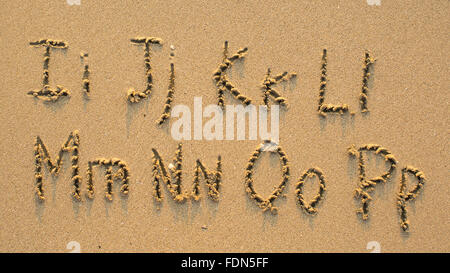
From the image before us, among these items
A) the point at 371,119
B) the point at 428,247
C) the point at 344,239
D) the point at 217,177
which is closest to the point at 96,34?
the point at 217,177

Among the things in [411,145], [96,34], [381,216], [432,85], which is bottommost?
[381,216]

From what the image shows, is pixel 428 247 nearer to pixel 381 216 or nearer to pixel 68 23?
pixel 381 216

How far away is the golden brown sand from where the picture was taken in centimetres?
109

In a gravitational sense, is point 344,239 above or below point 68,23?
below

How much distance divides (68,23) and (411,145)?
3.97 feet

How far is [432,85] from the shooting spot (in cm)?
111

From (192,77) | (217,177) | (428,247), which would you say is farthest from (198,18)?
(428,247)

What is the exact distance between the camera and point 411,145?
3.62 ft

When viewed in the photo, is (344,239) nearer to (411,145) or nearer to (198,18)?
(411,145)

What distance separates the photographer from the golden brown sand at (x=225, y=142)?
1093mm

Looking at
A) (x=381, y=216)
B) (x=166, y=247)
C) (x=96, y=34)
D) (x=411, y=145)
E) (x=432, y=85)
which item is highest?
(x=96, y=34)

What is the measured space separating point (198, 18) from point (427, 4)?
2.53 feet

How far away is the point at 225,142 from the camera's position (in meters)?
1.10

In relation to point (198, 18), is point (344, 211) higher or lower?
lower
